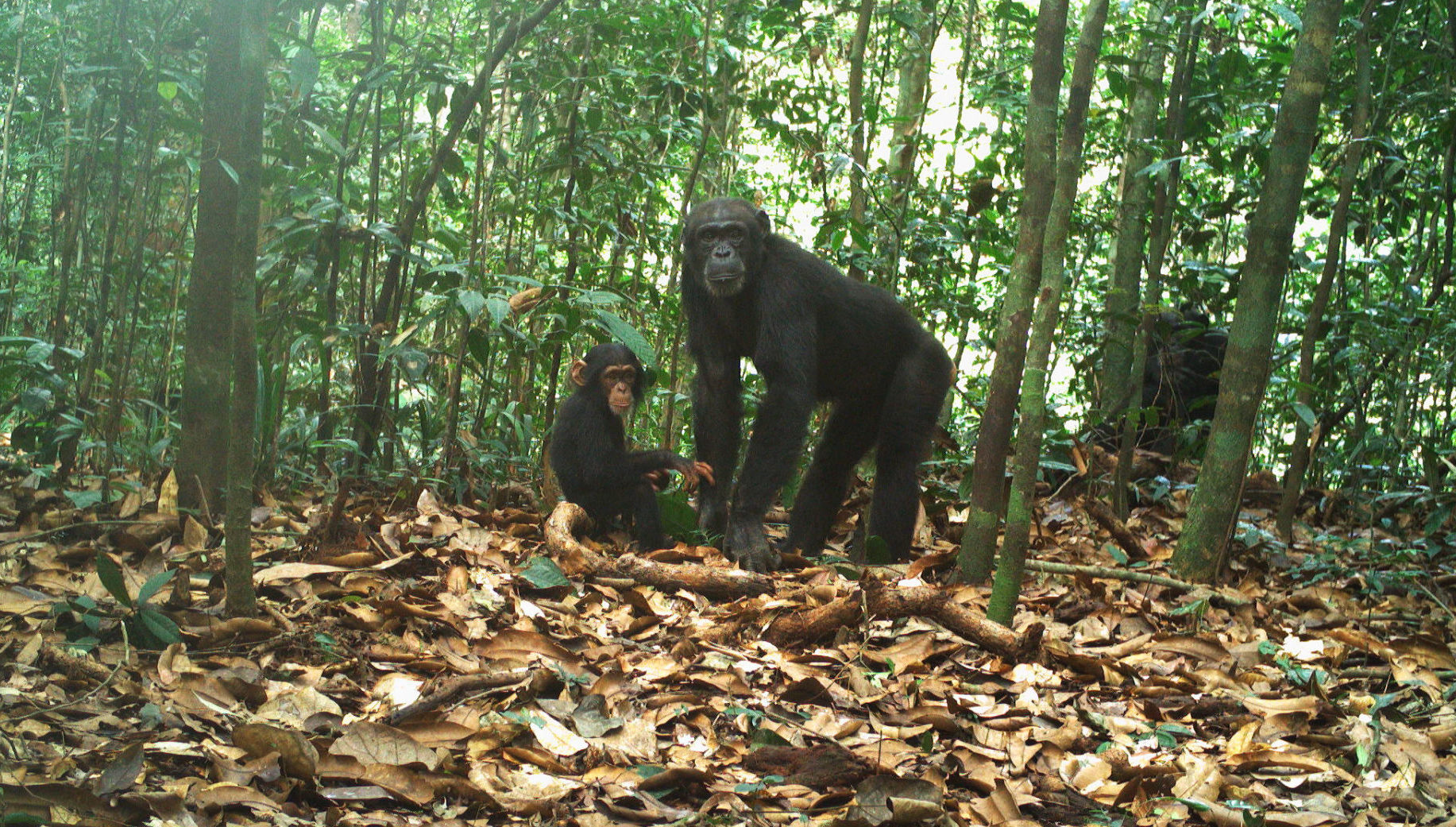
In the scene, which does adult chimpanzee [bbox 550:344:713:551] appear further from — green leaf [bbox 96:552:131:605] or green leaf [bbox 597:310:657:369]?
green leaf [bbox 96:552:131:605]

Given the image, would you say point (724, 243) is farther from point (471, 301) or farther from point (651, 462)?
point (471, 301)

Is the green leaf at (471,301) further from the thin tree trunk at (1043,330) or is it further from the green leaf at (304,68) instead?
the thin tree trunk at (1043,330)

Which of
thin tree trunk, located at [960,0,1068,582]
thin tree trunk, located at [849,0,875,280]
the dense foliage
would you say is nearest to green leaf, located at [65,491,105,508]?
the dense foliage

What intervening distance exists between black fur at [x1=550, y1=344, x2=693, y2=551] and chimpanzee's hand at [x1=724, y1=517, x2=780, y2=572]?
0.36 metres

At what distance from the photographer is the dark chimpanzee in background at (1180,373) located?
28.0 feet

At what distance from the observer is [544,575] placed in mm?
4461

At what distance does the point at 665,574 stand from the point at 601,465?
1299mm

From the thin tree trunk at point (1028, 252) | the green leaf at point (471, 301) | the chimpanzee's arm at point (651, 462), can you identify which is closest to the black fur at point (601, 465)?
the chimpanzee's arm at point (651, 462)

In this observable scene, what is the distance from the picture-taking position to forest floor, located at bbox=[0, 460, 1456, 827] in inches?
107

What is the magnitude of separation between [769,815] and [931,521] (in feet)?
14.6

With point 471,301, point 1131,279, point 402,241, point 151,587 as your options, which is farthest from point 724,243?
point 1131,279

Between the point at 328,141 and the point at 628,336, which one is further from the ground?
the point at 328,141

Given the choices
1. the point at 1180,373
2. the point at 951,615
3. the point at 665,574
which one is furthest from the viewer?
the point at 1180,373

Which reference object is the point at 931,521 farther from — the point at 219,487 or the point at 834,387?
the point at 219,487
